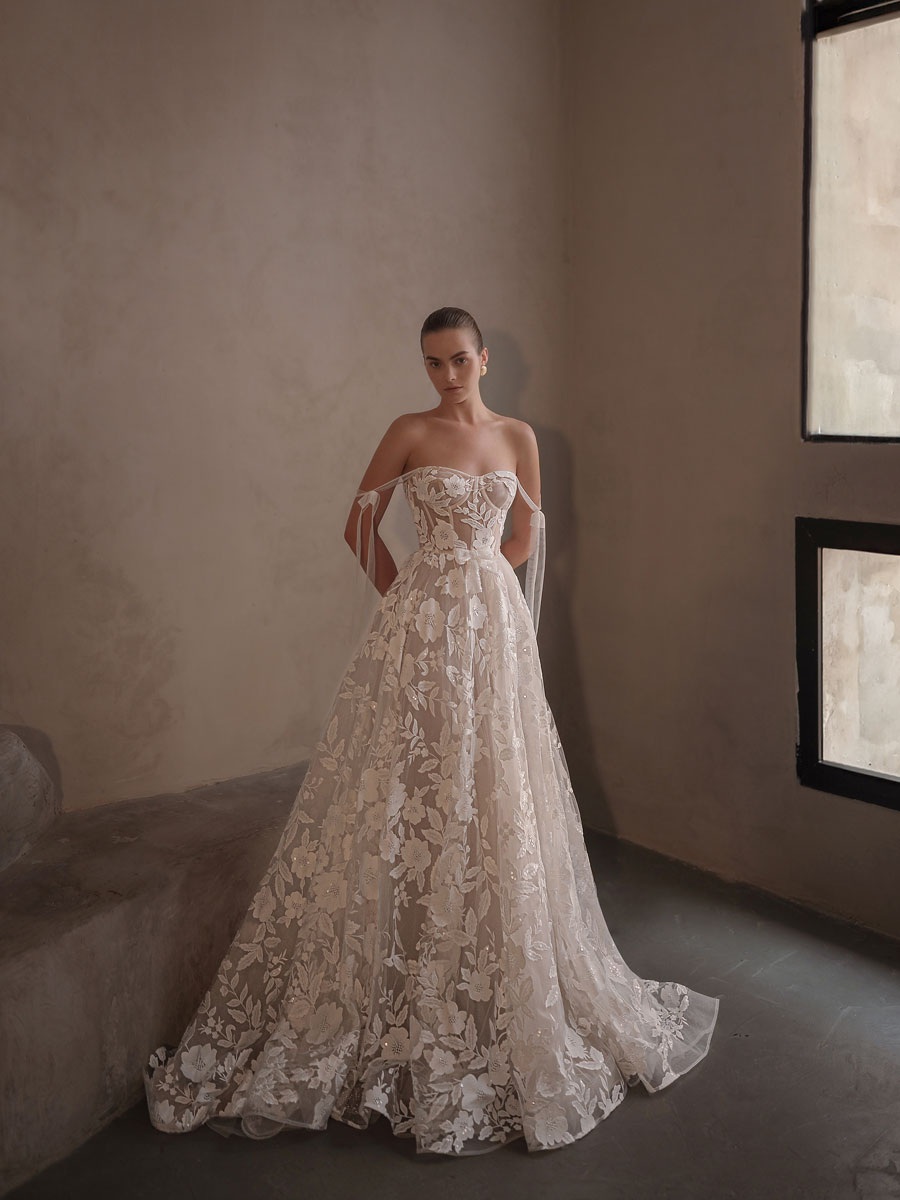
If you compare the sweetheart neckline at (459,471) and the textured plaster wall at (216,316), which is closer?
the sweetheart neckline at (459,471)

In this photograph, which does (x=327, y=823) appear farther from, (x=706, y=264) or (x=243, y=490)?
(x=706, y=264)

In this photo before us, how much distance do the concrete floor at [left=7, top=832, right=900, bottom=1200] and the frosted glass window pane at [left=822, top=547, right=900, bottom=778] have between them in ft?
2.47

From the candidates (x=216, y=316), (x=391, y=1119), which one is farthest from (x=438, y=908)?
(x=216, y=316)

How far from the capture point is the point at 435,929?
8.69 ft

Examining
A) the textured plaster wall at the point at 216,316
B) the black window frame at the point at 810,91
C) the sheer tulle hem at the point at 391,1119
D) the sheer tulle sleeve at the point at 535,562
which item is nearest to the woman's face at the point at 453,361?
the sheer tulle sleeve at the point at 535,562

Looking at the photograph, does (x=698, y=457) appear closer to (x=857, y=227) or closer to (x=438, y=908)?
(x=857, y=227)

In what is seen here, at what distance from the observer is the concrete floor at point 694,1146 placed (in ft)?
7.69

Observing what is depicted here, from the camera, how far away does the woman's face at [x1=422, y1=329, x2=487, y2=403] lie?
2.77 meters

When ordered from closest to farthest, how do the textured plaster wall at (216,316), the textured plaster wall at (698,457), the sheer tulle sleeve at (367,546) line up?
1. the sheer tulle sleeve at (367,546)
2. the textured plaster wall at (216,316)
3. the textured plaster wall at (698,457)

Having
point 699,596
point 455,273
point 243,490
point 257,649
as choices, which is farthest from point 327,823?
point 455,273

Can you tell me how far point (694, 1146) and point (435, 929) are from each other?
76cm

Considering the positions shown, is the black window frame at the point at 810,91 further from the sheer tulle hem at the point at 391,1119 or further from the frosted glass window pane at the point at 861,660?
the sheer tulle hem at the point at 391,1119

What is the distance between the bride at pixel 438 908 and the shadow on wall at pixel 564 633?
1.34 meters

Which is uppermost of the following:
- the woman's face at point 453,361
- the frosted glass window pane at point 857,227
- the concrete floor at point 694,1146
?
the frosted glass window pane at point 857,227
